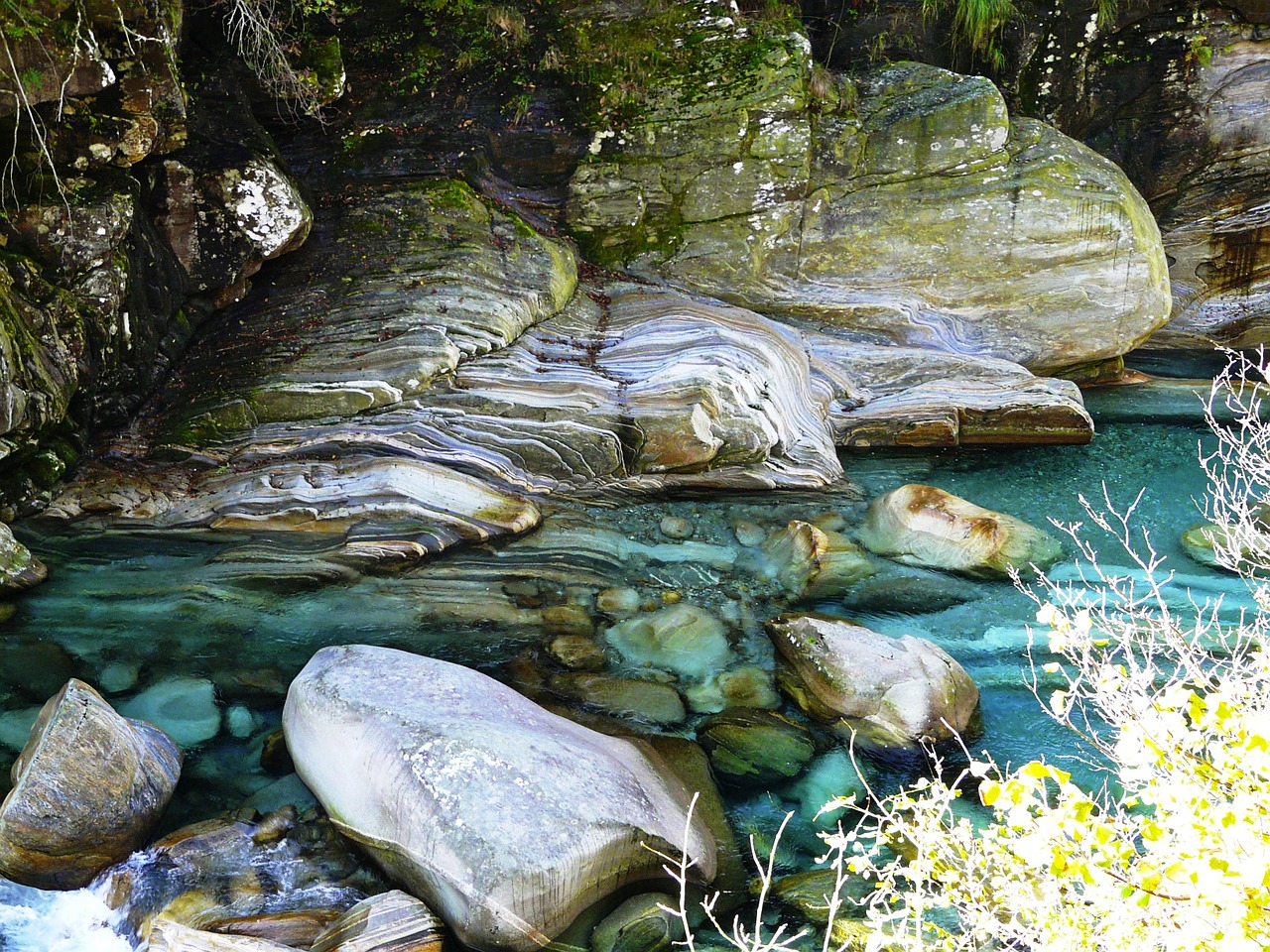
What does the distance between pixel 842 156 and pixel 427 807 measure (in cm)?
898

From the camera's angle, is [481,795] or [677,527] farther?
[677,527]

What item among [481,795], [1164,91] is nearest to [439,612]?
[481,795]

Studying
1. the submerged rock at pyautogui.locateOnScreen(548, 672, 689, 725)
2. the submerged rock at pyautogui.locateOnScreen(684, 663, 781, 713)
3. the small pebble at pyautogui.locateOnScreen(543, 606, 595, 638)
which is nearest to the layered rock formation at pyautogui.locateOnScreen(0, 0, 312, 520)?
the small pebble at pyautogui.locateOnScreen(543, 606, 595, 638)

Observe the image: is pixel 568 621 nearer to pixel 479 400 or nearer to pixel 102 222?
pixel 479 400

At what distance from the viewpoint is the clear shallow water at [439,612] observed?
239 inches

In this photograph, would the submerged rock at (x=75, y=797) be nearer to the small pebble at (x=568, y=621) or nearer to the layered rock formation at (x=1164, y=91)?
the small pebble at (x=568, y=621)

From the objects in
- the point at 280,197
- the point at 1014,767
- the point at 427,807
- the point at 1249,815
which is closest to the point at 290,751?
the point at 427,807

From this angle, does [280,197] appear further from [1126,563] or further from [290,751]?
[1126,563]

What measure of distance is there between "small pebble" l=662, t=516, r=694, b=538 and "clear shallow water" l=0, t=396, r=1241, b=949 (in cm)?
9

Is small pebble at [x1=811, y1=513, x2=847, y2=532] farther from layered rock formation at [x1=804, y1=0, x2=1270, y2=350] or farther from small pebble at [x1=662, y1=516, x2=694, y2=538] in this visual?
layered rock formation at [x1=804, y1=0, x2=1270, y2=350]

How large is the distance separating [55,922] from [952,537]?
6.79m

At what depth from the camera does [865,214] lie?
36.6ft

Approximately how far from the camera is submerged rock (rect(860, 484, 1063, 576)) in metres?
8.05

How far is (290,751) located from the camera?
5.80 metres
